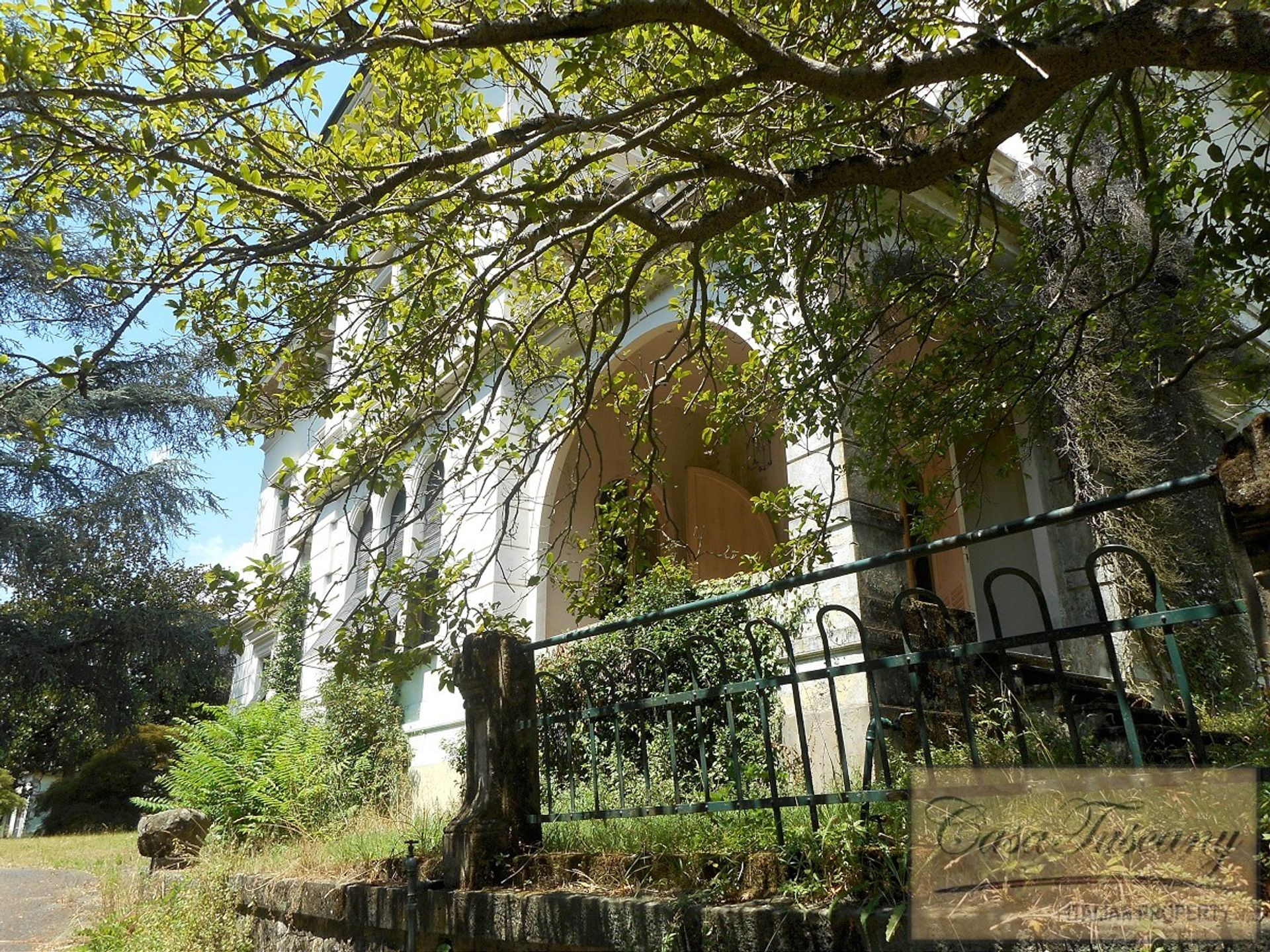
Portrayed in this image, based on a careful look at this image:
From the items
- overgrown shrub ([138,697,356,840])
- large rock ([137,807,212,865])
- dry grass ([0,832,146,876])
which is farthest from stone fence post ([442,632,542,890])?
dry grass ([0,832,146,876])

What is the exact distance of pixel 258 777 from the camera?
9086mm

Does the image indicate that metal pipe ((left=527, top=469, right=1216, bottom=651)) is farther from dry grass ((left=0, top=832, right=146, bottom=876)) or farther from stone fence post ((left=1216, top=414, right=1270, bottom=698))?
dry grass ((left=0, top=832, right=146, bottom=876))

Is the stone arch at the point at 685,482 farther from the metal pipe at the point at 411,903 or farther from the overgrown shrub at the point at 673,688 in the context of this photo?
the metal pipe at the point at 411,903

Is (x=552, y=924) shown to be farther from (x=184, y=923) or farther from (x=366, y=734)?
(x=366, y=734)

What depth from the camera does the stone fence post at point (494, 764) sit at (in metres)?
4.15

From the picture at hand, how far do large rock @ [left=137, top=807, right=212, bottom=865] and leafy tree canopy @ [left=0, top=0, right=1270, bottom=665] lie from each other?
4.15m

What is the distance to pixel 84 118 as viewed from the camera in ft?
14.0

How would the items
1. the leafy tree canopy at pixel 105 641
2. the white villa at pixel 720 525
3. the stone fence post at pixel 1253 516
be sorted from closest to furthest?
the stone fence post at pixel 1253 516 → the white villa at pixel 720 525 → the leafy tree canopy at pixel 105 641

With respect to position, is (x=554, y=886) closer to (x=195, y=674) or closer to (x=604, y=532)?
(x=604, y=532)

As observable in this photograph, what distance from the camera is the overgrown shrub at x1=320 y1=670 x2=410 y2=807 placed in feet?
34.1

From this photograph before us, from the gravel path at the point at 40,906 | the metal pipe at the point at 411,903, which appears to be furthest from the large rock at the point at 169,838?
the metal pipe at the point at 411,903

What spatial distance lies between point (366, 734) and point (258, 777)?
207 cm

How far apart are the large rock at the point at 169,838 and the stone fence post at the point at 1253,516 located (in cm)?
847

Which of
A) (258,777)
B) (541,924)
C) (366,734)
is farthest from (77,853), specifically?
(541,924)
